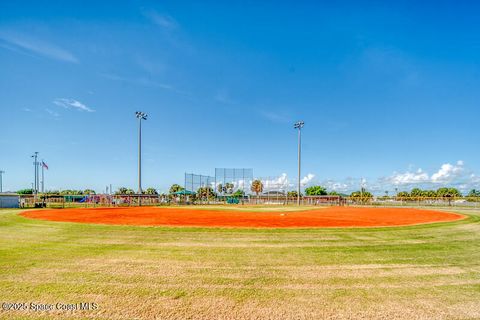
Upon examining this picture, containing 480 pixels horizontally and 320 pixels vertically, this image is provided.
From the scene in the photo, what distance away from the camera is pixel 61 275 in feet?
19.2

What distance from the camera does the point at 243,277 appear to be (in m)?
5.89

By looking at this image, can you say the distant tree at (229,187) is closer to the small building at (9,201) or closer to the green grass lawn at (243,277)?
the small building at (9,201)

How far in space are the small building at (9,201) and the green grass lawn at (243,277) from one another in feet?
96.2

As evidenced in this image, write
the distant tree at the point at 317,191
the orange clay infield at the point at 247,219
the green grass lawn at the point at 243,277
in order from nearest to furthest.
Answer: the green grass lawn at the point at 243,277 < the orange clay infield at the point at 247,219 < the distant tree at the point at 317,191

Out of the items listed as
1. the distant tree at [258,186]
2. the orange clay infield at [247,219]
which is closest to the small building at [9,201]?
the orange clay infield at [247,219]

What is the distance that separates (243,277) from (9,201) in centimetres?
3842

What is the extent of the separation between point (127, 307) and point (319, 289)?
3435 millimetres

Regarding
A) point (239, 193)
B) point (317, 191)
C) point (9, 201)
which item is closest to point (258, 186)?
point (239, 193)

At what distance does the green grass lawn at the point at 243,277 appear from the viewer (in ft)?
14.4

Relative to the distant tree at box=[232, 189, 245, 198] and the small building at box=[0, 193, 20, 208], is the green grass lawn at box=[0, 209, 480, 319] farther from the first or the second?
the distant tree at box=[232, 189, 245, 198]

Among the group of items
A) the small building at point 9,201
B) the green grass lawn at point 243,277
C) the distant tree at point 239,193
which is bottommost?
the distant tree at point 239,193

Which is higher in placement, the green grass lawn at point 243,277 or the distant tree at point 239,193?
the green grass lawn at point 243,277

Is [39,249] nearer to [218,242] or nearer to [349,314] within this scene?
[218,242]

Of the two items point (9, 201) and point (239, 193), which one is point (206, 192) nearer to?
point (239, 193)
